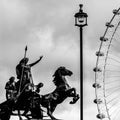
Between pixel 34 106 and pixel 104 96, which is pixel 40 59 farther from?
pixel 104 96

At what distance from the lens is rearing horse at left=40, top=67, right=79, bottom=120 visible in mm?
44188

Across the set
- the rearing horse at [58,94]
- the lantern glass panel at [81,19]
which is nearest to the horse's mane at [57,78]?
the rearing horse at [58,94]

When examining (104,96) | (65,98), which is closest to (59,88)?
(65,98)

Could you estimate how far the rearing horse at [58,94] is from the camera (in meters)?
44.2

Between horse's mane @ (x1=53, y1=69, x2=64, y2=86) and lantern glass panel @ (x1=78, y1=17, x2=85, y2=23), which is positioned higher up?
horse's mane @ (x1=53, y1=69, x2=64, y2=86)

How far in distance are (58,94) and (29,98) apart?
167 cm

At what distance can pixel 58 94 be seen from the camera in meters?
44.3

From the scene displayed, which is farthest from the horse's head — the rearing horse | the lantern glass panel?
the lantern glass panel

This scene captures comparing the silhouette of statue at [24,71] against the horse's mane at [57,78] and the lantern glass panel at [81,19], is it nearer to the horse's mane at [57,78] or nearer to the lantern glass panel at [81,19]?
the horse's mane at [57,78]

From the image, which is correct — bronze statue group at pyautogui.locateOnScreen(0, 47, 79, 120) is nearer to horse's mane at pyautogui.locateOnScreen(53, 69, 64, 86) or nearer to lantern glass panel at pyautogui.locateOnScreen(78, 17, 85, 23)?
horse's mane at pyautogui.locateOnScreen(53, 69, 64, 86)

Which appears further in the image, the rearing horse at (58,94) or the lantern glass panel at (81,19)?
the rearing horse at (58,94)

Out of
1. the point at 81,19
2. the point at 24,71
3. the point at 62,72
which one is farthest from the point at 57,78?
the point at 81,19

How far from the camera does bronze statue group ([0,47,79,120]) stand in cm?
4409

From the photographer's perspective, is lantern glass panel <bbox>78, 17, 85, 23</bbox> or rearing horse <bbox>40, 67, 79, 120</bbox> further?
rearing horse <bbox>40, 67, 79, 120</bbox>
